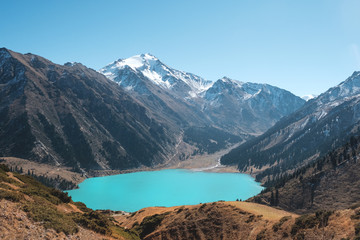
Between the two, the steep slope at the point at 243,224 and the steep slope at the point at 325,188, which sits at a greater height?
the steep slope at the point at 325,188

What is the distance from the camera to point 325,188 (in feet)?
360

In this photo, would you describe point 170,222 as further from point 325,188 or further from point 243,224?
point 325,188

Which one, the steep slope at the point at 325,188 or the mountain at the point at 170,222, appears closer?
the mountain at the point at 170,222

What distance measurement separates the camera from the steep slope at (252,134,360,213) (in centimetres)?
10019

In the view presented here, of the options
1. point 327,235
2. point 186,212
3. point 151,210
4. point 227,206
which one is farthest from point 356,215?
point 151,210

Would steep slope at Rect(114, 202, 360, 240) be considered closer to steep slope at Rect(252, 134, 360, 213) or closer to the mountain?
the mountain

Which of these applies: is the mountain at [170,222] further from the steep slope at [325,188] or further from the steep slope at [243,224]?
the steep slope at [325,188]

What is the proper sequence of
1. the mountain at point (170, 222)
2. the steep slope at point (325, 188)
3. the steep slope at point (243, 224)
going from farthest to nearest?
the steep slope at point (325, 188) → the steep slope at point (243, 224) → the mountain at point (170, 222)

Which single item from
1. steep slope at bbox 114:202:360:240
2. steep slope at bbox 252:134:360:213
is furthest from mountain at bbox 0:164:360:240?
steep slope at bbox 252:134:360:213

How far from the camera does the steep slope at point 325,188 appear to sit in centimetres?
10019

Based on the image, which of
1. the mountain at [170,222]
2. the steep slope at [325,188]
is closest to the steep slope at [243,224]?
the mountain at [170,222]

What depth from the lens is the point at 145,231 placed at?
53.9 metres

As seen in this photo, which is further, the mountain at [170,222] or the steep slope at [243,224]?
the steep slope at [243,224]

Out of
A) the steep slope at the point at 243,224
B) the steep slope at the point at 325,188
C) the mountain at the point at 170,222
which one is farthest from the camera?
the steep slope at the point at 325,188
